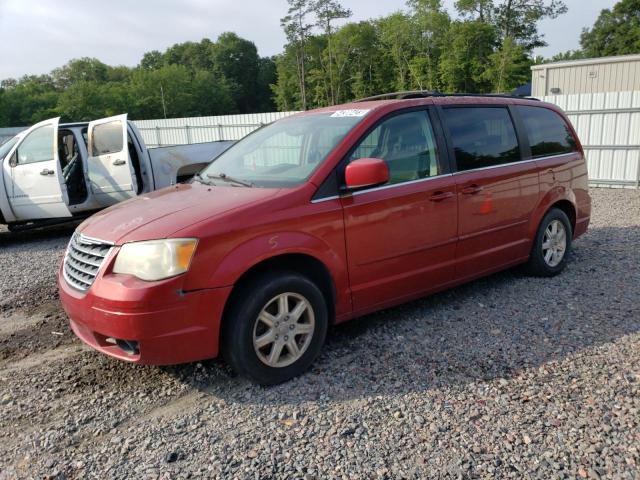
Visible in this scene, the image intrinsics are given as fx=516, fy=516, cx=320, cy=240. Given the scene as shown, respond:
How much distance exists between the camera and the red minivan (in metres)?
3.02

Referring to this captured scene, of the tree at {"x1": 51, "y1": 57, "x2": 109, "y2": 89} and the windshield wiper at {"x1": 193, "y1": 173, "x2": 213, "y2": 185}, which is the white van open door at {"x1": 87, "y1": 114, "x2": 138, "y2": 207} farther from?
the tree at {"x1": 51, "y1": 57, "x2": 109, "y2": 89}

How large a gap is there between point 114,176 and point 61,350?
15.8 feet

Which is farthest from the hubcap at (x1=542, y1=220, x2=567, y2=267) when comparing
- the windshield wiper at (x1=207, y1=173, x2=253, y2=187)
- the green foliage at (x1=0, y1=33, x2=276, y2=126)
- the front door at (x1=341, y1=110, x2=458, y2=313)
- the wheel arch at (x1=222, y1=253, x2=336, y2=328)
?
the green foliage at (x1=0, y1=33, x2=276, y2=126)

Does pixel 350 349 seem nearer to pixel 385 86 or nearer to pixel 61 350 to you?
pixel 61 350

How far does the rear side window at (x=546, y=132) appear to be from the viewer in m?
5.06

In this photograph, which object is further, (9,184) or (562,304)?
(9,184)

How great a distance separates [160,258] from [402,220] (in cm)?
180

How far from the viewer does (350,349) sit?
386 centimetres

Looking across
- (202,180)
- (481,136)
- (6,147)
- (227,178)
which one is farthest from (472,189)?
(6,147)

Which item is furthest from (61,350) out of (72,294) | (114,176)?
(114,176)

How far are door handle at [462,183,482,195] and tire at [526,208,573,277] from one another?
1117 millimetres

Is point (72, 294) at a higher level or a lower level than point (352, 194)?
lower

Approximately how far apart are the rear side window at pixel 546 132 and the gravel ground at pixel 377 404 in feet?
4.95

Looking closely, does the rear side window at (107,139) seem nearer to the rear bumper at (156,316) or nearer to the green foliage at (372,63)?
the rear bumper at (156,316)
